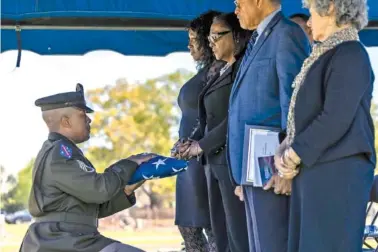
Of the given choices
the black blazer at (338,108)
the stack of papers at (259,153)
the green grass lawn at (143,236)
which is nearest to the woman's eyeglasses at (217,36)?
the stack of papers at (259,153)

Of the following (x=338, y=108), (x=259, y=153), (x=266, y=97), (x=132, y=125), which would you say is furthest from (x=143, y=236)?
(x=338, y=108)

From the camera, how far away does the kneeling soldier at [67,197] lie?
12.4ft

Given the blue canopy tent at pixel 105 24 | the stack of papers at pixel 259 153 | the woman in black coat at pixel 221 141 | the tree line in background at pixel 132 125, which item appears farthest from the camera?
the tree line in background at pixel 132 125

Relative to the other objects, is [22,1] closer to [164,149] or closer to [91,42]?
[91,42]

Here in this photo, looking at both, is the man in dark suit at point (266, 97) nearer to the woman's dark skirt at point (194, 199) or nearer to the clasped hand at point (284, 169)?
the clasped hand at point (284, 169)

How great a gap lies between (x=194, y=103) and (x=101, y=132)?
10922mm

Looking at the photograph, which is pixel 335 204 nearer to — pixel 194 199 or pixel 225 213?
pixel 225 213

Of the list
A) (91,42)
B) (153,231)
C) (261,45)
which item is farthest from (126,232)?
(261,45)

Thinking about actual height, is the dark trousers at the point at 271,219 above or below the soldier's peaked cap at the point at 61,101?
below

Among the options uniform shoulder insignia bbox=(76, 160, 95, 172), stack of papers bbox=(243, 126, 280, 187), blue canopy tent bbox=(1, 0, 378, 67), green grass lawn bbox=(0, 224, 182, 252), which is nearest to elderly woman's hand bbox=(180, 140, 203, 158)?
uniform shoulder insignia bbox=(76, 160, 95, 172)

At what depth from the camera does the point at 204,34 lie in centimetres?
507

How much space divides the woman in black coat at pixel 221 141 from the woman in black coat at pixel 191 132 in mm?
372

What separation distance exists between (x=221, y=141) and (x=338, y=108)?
4.65 feet

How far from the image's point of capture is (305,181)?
9.86 ft
